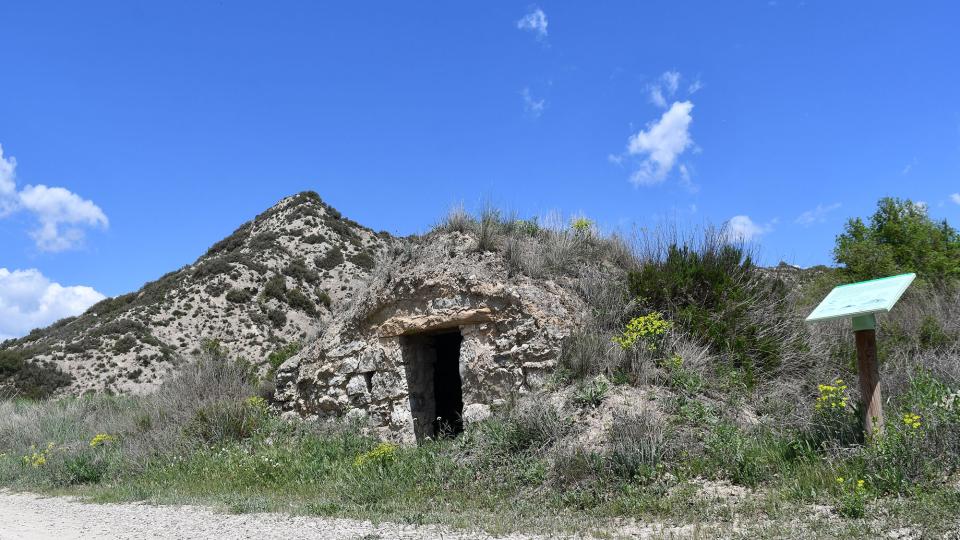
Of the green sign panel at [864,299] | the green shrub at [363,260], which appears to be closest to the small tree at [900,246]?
the green sign panel at [864,299]

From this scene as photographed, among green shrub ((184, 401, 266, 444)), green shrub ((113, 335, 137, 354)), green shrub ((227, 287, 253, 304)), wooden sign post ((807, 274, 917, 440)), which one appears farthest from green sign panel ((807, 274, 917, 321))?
green shrub ((227, 287, 253, 304))

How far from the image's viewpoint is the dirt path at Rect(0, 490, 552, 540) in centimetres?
621

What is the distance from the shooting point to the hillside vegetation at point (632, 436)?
5973 mm

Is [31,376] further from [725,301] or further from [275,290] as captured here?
[725,301]

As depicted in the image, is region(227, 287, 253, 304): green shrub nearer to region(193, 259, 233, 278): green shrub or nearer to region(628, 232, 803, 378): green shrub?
region(193, 259, 233, 278): green shrub

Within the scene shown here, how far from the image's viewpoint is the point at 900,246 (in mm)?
21844

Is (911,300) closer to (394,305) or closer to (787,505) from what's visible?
(787,505)

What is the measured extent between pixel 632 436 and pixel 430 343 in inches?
214

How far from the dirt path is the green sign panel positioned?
11.7 ft

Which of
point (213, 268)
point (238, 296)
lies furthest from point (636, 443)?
point (213, 268)

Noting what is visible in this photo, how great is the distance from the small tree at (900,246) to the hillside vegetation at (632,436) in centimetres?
460

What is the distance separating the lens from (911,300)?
12.4m

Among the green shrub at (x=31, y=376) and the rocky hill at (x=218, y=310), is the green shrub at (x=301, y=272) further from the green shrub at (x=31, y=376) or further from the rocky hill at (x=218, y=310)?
the green shrub at (x=31, y=376)

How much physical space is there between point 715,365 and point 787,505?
354 centimetres
